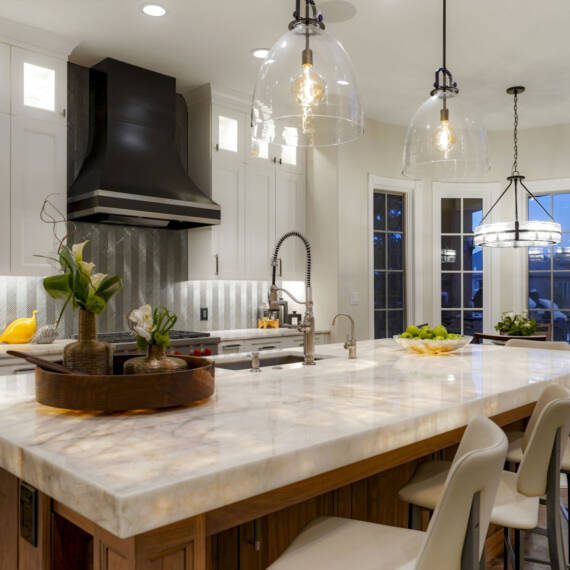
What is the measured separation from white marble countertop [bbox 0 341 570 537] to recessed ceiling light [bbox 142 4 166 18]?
2.52 metres

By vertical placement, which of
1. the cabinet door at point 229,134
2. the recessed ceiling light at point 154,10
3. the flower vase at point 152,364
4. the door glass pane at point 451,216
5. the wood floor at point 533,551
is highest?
the recessed ceiling light at point 154,10

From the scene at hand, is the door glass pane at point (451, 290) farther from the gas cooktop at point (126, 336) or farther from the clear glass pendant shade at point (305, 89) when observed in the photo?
the clear glass pendant shade at point (305, 89)

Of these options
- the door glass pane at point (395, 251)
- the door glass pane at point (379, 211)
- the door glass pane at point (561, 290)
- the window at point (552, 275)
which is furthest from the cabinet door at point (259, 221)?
the door glass pane at point (561, 290)

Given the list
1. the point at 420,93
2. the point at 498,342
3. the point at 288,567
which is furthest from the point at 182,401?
the point at 420,93

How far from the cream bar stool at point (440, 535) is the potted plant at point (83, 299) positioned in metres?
0.73

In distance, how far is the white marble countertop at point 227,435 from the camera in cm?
98

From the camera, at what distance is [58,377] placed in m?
1.48

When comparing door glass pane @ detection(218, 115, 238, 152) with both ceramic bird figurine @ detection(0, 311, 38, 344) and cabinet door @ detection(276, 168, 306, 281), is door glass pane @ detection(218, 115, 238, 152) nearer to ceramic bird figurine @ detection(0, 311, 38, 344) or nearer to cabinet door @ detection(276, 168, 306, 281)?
cabinet door @ detection(276, 168, 306, 281)

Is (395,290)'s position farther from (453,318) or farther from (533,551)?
(533,551)

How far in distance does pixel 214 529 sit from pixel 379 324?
5228 millimetres

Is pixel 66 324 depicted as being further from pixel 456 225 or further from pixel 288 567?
pixel 456 225

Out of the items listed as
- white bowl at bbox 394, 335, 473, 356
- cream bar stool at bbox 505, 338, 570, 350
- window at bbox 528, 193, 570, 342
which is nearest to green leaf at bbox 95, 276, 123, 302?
white bowl at bbox 394, 335, 473, 356

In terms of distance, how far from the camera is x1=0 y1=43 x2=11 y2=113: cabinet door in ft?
12.7

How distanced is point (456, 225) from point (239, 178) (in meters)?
2.61
